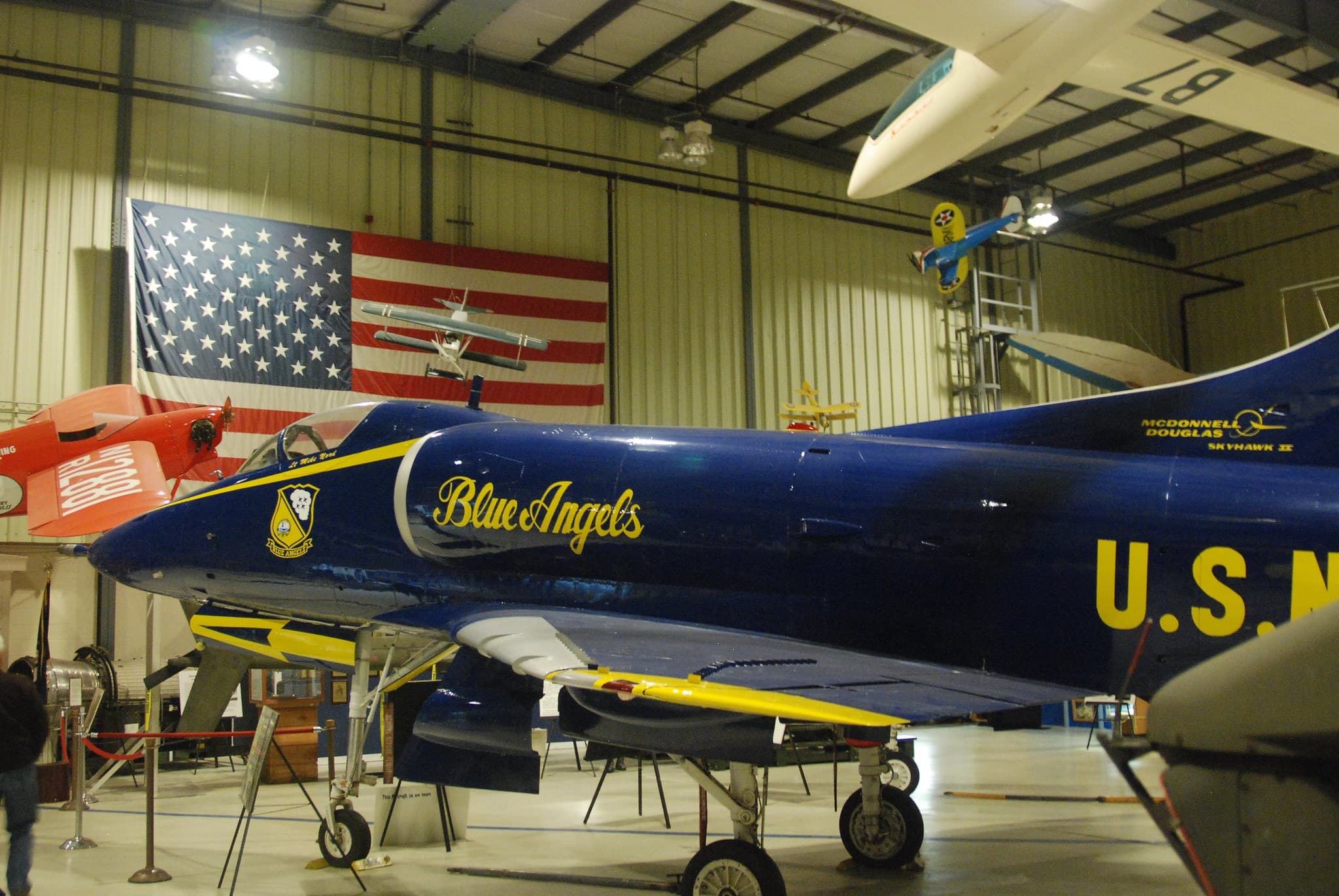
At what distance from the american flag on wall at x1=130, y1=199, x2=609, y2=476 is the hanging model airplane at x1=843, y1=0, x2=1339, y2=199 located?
902cm

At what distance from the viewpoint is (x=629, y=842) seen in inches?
316

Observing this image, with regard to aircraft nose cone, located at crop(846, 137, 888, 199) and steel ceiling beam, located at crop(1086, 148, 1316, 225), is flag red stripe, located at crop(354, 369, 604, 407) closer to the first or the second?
aircraft nose cone, located at crop(846, 137, 888, 199)

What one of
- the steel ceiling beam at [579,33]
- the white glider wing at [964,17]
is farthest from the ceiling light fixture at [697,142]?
the white glider wing at [964,17]

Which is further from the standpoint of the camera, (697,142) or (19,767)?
(697,142)

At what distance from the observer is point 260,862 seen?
753 centimetres

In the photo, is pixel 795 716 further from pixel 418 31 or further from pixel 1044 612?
pixel 418 31

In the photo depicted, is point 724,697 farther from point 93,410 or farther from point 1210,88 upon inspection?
point 93,410

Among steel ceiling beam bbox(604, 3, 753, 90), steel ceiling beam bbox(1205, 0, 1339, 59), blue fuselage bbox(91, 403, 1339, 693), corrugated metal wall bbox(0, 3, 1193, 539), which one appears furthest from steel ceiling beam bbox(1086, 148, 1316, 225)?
blue fuselage bbox(91, 403, 1339, 693)

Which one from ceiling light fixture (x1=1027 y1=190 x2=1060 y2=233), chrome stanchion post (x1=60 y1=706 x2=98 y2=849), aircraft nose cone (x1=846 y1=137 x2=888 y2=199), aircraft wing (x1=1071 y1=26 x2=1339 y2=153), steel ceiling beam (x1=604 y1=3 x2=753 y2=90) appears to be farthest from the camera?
ceiling light fixture (x1=1027 y1=190 x2=1060 y2=233)

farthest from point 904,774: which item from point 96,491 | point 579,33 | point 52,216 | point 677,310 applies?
point 52,216

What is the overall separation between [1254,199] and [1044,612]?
23811mm

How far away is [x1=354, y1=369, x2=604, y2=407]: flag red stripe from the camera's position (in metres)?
16.6

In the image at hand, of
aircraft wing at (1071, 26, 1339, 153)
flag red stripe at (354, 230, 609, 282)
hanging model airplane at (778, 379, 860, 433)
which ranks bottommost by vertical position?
hanging model airplane at (778, 379, 860, 433)

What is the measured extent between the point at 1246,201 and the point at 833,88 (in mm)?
11835
